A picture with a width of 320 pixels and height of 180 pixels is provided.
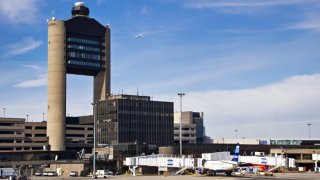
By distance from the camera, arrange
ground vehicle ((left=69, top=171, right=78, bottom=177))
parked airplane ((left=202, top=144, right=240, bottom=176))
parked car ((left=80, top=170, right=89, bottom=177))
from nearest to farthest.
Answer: parked airplane ((left=202, top=144, right=240, bottom=176)) → ground vehicle ((left=69, top=171, right=78, bottom=177)) → parked car ((left=80, top=170, right=89, bottom=177))

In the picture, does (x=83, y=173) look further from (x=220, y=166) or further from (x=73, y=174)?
(x=220, y=166)

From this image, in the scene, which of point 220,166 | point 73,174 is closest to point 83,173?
point 73,174

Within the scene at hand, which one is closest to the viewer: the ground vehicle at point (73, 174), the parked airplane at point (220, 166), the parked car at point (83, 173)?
the parked airplane at point (220, 166)

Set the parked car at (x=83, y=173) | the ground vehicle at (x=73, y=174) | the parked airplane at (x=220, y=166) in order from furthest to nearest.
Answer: the parked car at (x=83, y=173)
the ground vehicle at (x=73, y=174)
the parked airplane at (x=220, y=166)

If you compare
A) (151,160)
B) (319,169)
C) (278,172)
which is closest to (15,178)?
(151,160)

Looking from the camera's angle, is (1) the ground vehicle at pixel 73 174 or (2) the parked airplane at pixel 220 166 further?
(1) the ground vehicle at pixel 73 174

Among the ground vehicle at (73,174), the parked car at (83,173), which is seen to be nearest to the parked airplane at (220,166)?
the parked car at (83,173)

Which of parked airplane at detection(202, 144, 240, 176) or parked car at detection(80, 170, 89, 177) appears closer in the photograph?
parked airplane at detection(202, 144, 240, 176)

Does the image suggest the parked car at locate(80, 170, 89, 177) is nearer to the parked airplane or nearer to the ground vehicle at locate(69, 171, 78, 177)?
the ground vehicle at locate(69, 171, 78, 177)

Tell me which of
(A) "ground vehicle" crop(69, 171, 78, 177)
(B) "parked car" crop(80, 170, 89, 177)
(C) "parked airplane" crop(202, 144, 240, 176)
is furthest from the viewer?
(B) "parked car" crop(80, 170, 89, 177)

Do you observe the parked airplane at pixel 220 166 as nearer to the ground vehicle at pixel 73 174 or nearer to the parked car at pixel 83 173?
the parked car at pixel 83 173

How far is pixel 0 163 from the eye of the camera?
617 feet

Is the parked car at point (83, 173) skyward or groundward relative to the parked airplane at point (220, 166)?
groundward

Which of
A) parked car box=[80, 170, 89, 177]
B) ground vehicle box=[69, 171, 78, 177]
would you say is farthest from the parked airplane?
ground vehicle box=[69, 171, 78, 177]
